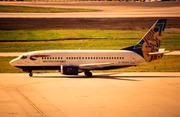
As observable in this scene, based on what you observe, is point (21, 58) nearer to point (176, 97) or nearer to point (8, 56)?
point (8, 56)

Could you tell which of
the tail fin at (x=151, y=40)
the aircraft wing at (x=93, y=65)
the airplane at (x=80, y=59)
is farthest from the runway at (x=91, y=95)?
the tail fin at (x=151, y=40)

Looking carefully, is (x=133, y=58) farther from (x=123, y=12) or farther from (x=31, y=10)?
(x=31, y=10)

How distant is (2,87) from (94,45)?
38766 mm

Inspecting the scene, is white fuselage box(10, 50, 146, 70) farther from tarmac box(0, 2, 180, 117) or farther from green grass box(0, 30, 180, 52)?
green grass box(0, 30, 180, 52)

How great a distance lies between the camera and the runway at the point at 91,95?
23.5 metres

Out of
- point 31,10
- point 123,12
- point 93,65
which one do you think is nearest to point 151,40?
point 93,65

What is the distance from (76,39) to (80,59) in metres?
35.0

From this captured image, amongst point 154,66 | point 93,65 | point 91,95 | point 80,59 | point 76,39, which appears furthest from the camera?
point 76,39

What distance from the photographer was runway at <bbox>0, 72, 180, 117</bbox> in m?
23.5

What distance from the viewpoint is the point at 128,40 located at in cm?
7425

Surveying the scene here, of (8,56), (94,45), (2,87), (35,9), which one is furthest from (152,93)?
(35,9)

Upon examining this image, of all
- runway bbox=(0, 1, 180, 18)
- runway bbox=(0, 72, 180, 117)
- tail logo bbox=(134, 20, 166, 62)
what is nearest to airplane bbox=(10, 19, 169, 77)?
tail logo bbox=(134, 20, 166, 62)

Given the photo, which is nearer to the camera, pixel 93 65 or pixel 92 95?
pixel 92 95

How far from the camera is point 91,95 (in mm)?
29359
